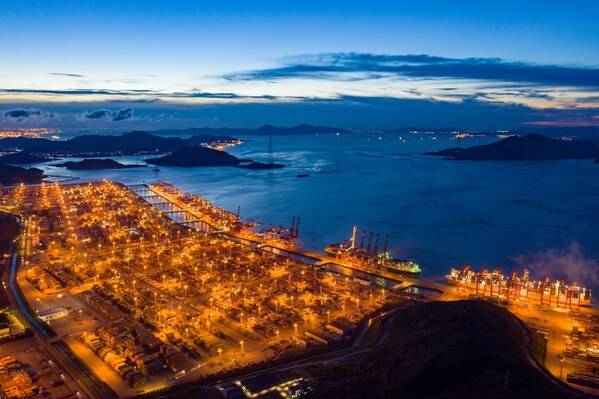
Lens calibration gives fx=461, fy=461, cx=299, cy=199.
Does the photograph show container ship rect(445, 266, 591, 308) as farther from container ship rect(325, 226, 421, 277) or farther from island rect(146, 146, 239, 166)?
island rect(146, 146, 239, 166)

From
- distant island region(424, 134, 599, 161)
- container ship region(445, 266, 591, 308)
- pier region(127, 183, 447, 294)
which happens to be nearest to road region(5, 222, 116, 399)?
pier region(127, 183, 447, 294)

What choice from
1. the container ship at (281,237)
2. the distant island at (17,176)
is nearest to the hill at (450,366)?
the container ship at (281,237)

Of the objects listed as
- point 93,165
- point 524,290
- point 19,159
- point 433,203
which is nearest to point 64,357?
point 524,290

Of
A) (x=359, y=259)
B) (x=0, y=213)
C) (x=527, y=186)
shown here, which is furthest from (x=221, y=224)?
(x=527, y=186)

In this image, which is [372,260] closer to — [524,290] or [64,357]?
[524,290]

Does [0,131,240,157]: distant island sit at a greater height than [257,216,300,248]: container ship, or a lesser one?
greater

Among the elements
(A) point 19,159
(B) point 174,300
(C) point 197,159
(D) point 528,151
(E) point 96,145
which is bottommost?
(B) point 174,300
